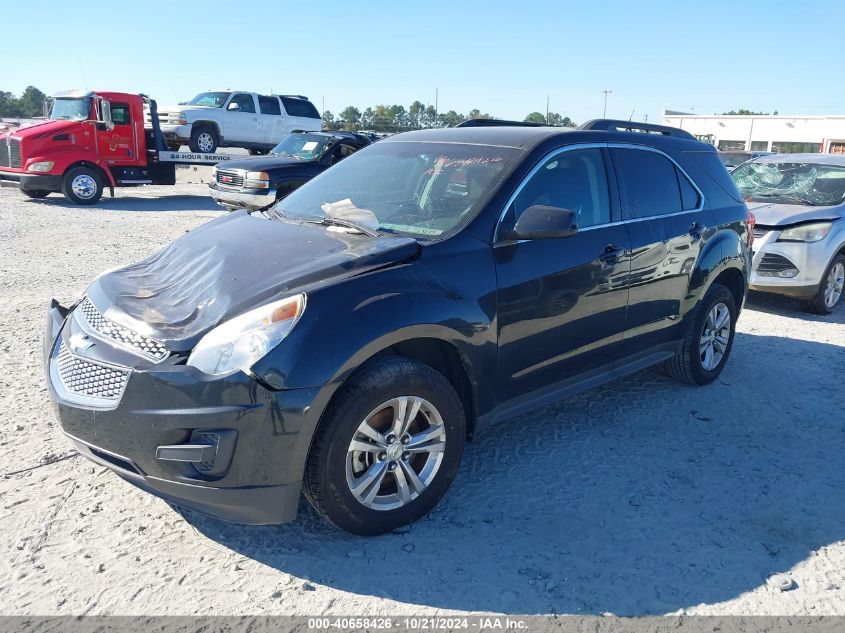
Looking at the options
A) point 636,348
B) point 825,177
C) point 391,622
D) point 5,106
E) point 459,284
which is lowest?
point 391,622

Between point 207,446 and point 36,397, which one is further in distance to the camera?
point 36,397

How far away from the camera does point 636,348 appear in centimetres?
464

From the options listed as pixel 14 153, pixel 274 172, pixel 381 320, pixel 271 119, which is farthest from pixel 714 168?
pixel 271 119

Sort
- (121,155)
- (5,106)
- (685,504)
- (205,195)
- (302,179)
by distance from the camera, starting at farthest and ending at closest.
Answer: (5,106)
(205,195)
(121,155)
(302,179)
(685,504)

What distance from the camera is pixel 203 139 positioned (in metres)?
22.4

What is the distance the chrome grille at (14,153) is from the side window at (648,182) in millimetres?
14671

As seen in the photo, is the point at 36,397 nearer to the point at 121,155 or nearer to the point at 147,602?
the point at 147,602

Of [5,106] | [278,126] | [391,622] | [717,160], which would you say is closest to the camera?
[391,622]

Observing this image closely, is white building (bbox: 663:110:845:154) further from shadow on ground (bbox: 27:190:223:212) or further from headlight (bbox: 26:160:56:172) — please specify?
headlight (bbox: 26:160:56:172)

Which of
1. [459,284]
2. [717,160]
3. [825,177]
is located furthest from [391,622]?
[825,177]

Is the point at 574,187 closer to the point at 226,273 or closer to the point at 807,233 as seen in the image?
the point at 226,273

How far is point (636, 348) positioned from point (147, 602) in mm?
3265

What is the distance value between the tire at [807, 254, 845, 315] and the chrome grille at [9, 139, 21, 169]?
15.3m

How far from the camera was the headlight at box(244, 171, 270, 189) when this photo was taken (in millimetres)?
12823
